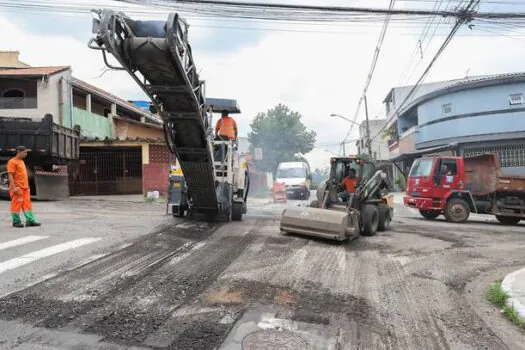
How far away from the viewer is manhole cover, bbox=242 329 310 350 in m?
3.95

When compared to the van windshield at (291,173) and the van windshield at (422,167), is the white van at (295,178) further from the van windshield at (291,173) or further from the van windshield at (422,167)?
the van windshield at (422,167)

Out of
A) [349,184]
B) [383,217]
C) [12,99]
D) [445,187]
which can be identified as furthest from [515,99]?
[12,99]

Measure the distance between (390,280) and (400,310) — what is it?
4.24 feet

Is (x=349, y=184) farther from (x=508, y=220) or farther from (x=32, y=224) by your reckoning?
(x=508, y=220)

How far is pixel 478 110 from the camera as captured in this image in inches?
960

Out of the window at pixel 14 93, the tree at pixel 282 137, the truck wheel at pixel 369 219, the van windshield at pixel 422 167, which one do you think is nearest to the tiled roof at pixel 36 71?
the window at pixel 14 93

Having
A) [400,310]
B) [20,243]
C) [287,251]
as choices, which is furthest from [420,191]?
[20,243]

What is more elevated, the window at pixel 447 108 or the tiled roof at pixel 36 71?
the tiled roof at pixel 36 71

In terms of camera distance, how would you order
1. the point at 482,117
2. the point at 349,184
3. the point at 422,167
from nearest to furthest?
the point at 349,184, the point at 422,167, the point at 482,117

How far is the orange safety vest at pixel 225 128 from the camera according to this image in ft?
36.8

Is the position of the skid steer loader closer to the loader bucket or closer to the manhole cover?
the loader bucket

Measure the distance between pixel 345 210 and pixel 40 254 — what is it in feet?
20.6

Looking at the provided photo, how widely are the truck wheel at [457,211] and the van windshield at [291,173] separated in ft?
49.7

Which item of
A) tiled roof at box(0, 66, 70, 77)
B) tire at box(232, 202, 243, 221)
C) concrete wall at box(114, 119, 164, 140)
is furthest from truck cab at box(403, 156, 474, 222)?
tiled roof at box(0, 66, 70, 77)
